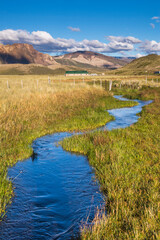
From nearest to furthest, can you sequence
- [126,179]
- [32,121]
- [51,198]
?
[51,198] → [126,179] → [32,121]

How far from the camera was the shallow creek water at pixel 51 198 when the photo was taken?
4668mm

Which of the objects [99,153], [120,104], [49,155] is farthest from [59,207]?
[120,104]

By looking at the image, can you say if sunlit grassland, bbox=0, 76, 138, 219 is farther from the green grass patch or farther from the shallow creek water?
the shallow creek water

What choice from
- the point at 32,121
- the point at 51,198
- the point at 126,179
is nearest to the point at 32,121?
the point at 32,121

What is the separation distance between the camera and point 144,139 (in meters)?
10.2

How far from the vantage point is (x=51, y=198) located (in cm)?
593

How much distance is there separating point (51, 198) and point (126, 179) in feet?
6.77

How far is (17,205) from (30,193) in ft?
2.14

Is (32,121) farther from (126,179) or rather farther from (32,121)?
(126,179)

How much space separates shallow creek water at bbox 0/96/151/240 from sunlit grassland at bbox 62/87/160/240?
1.30ft

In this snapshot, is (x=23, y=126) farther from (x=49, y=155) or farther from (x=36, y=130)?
(x=49, y=155)

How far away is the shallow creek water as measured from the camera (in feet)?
15.3

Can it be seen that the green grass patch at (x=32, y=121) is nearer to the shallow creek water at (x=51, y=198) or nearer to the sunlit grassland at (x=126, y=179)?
the shallow creek water at (x=51, y=198)

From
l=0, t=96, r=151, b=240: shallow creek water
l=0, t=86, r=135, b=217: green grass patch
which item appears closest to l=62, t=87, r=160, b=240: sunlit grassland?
l=0, t=96, r=151, b=240: shallow creek water
